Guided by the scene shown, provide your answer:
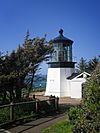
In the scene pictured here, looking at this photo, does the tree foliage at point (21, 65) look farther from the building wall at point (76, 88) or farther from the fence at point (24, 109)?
the building wall at point (76, 88)

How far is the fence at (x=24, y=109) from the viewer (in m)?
17.5

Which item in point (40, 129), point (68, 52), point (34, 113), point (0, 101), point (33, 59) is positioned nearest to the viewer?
point (40, 129)

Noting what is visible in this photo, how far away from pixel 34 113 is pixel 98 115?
11.7 meters

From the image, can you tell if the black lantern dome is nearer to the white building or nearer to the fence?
the white building

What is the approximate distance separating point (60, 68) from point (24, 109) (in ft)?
73.2

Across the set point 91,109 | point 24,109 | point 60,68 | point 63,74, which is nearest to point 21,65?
point 24,109

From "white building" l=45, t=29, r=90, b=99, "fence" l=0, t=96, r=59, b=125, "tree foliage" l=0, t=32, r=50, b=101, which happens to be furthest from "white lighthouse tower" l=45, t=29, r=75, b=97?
"fence" l=0, t=96, r=59, b=125

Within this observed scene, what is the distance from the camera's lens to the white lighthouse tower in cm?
4050

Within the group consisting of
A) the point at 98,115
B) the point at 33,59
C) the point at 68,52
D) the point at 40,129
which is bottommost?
the point at 40,129

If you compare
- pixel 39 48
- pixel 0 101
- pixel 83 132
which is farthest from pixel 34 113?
pixel 83 132

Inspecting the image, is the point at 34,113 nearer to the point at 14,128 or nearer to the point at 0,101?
the point at 0,101

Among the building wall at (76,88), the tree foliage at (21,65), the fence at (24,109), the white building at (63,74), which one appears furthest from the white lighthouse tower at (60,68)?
the fence at (24,109)

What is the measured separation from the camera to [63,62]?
4119cm

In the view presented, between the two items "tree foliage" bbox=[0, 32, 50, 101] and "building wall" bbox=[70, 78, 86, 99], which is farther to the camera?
"building wall" bbox=[70, 78, 86, 99]
